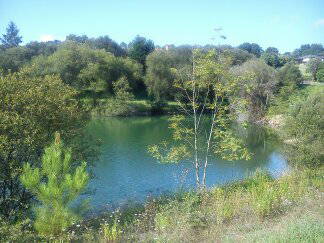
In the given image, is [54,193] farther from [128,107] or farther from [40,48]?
[40,48]

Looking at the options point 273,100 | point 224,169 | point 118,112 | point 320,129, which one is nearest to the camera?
point 320,129

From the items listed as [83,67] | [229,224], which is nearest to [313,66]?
[83,67]

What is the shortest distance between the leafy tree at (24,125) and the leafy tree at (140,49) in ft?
194

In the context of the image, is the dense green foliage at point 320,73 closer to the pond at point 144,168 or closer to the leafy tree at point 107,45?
the pond at point 144,168

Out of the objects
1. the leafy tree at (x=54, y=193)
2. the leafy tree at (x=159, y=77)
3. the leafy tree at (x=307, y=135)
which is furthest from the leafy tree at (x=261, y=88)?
the leafy tree at (x=54, y=193)

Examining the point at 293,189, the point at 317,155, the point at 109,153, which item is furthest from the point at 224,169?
the point at 293,189

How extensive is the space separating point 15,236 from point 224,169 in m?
19.7

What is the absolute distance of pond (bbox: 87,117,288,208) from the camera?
66.4 ft

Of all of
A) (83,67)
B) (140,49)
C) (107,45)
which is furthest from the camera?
(107,45)

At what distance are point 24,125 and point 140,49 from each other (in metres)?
62.2

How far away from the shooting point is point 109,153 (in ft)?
102

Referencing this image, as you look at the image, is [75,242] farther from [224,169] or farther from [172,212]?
[224,169]

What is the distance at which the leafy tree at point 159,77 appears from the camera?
62.0 metres

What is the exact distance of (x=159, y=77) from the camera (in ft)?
206
